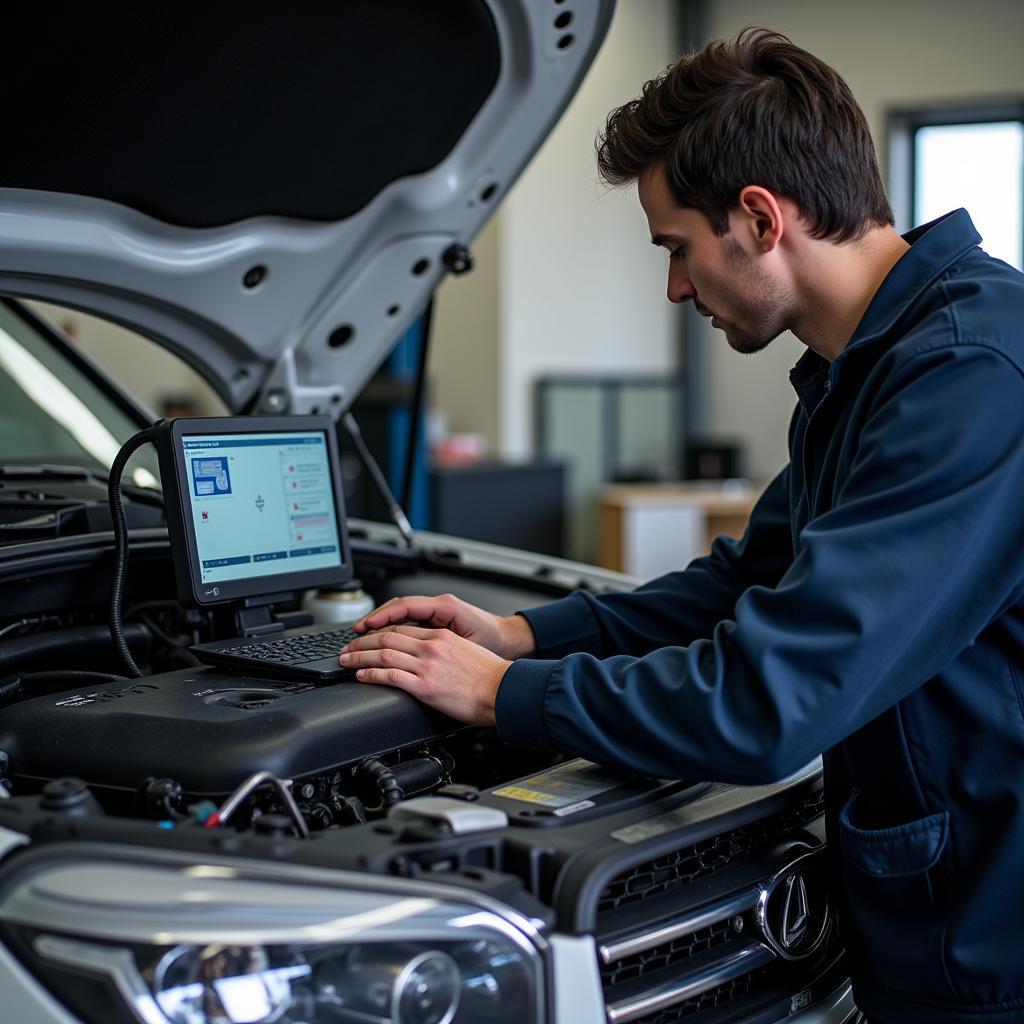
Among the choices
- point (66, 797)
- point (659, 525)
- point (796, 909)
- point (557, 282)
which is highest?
point (557, 282)

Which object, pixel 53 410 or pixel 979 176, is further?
pixel 979 176

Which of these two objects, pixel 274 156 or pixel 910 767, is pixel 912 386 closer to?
pixel 910 767

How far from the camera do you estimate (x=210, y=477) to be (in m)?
1.62

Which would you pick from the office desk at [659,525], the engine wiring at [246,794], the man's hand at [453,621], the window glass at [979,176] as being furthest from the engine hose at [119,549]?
the window glass at [979,176]

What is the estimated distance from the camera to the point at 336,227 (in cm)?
200

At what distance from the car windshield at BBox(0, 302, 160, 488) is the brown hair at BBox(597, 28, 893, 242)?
107 cm

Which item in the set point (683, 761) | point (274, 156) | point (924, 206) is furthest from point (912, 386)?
point (924, 206)

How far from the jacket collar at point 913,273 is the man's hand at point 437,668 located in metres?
0.47

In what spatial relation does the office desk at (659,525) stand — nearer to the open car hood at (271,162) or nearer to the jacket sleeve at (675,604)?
the open car hood at (271,162)

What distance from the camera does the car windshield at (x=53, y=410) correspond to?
212cm

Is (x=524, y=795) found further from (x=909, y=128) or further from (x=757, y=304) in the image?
(x=909, y=128)

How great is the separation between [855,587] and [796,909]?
1.27ft

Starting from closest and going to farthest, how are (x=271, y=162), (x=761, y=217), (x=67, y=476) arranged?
1. (x=761, y=217)
2. (x=271, y=162)
3. (x=67, y=476)

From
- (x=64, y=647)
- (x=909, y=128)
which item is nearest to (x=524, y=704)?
(x=64, y=647)
